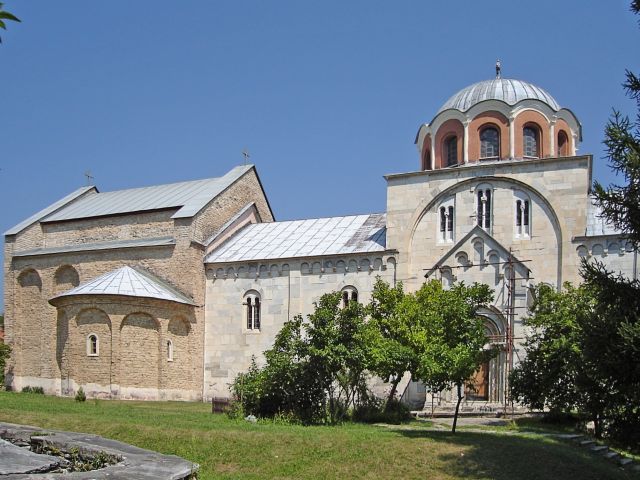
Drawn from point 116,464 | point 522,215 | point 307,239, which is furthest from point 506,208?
point 116,464

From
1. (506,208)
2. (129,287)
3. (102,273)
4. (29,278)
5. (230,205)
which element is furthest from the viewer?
(29,278)

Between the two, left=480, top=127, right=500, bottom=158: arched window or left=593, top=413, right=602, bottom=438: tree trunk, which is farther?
left=480, top=127, right=500, bottom=158: arched window

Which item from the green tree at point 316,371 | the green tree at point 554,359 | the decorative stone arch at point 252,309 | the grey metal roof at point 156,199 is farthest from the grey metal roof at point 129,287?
the green tree at point 554,359

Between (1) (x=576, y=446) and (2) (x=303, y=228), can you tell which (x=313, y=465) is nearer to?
(1) (x=576, y=446)

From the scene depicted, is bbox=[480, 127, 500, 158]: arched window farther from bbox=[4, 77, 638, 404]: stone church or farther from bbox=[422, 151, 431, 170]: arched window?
bbox=[422, 151, 431, 170]: arched window

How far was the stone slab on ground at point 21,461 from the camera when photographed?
1047 centimetres

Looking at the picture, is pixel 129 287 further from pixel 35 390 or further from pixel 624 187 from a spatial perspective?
pixel 624 187

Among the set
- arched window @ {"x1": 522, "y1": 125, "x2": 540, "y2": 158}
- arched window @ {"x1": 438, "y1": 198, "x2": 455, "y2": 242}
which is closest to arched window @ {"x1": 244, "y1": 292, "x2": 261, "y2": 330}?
arched window @ {"x1": 438, "y1": 198, "x2": 455, "y2": 242}

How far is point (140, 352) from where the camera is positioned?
31.1 metres

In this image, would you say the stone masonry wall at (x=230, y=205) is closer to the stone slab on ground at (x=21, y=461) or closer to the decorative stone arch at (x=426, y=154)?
the decorative stone arch at (x=426, y=154)

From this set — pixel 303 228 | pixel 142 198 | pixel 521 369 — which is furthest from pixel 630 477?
pixel 142 198

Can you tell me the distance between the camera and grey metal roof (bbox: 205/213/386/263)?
32.3 m

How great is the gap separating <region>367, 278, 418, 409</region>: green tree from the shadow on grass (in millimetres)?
2334

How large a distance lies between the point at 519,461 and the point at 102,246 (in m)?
25.3
